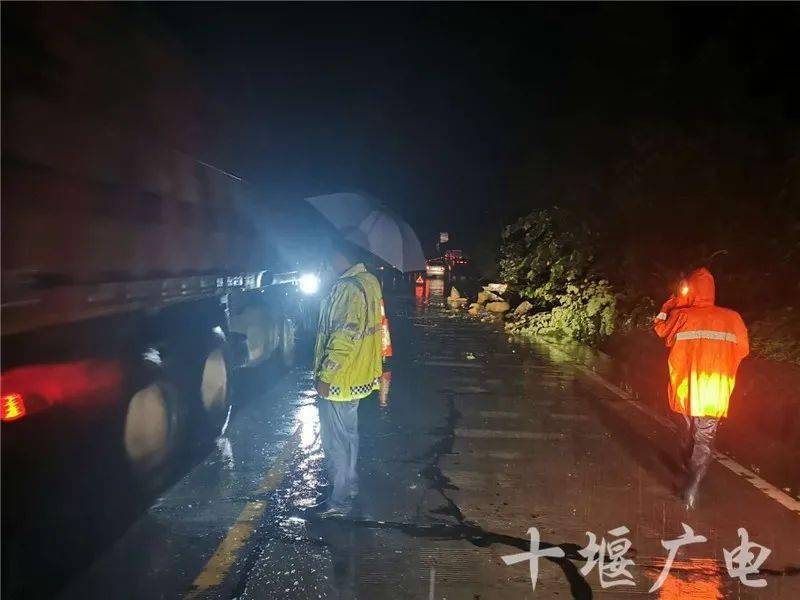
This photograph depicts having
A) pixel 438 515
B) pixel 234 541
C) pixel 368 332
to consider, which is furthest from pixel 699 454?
pixel 234 541

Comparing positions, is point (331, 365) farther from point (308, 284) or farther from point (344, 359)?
point (308, 284)

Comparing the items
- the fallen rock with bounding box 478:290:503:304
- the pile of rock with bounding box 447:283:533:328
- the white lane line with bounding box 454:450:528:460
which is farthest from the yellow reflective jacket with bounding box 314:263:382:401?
the fallen rock with bounding box 478:290:503:304

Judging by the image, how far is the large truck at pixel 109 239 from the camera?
3604 mm

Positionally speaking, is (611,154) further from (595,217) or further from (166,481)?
(166,481)

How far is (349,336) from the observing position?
4.44 metres

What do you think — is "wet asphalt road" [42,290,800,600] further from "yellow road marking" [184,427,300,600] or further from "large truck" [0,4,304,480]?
"large truck" [0,4,304,480]

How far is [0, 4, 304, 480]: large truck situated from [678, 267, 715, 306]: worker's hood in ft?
13.8

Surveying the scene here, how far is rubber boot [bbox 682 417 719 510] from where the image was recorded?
5031 millimetres

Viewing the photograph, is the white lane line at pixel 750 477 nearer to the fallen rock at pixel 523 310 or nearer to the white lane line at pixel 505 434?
the white lane line at pixel 505 434

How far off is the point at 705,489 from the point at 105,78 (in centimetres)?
557

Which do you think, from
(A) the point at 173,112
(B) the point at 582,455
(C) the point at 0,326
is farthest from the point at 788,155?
(C) the point at 0,326

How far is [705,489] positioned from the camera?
17.7 ft

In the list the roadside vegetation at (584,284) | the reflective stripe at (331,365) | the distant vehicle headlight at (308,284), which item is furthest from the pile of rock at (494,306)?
the reflective stripe at (331,365)

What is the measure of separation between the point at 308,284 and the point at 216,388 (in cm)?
546
